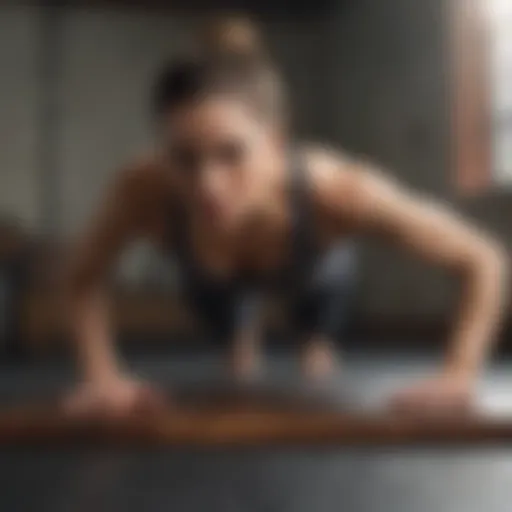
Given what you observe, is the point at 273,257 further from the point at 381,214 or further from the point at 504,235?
the point at 504,235

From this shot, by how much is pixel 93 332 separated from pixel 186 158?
0.14 meters

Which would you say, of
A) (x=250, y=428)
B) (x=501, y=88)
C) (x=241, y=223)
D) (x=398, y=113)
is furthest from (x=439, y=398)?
(x=398, y=113)

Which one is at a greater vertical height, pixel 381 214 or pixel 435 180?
pixel 435 180

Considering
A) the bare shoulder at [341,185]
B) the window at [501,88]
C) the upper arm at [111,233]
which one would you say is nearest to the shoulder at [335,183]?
the bare shoulder at [341,185]

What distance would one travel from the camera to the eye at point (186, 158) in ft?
2.80

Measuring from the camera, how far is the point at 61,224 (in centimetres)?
188

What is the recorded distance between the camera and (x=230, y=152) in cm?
84

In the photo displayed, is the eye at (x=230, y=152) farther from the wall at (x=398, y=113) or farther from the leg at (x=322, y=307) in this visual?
the wall at (x=398, y=113)

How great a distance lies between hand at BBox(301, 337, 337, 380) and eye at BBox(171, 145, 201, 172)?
0.35 metres

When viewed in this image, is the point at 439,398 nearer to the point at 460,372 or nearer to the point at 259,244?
the point at 460,372

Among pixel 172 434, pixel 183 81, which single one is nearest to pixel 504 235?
pixel 183 81

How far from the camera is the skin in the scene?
0.77 m

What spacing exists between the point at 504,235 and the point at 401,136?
0.81 feet

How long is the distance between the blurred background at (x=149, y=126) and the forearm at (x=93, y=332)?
32.4 inches
